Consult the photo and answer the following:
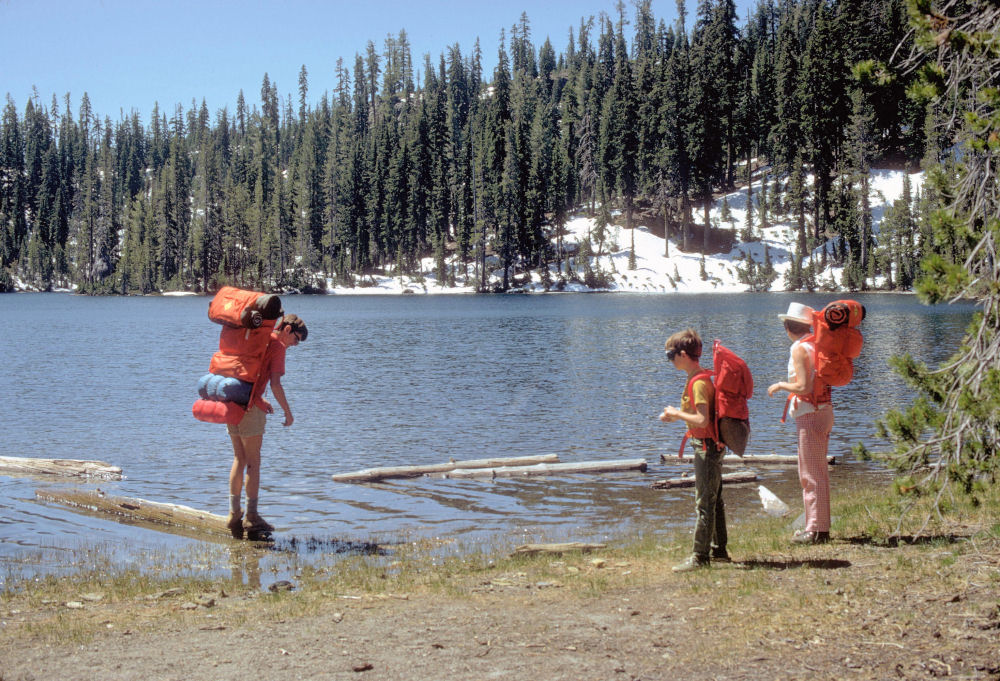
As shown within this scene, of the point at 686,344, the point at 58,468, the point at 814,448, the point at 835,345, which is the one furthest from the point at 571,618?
the point at 58,468

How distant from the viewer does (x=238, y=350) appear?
10305mm

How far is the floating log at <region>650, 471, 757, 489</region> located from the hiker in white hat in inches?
223

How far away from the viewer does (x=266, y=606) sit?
7.77 m

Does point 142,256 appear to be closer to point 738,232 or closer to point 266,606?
point 738,232

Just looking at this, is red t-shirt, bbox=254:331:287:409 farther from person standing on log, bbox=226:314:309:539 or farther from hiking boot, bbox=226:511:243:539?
hiking boot, bbox=226:511:243:539

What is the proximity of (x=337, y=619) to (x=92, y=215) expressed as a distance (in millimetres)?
155802

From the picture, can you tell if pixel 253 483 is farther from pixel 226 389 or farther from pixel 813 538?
pixel 813 538

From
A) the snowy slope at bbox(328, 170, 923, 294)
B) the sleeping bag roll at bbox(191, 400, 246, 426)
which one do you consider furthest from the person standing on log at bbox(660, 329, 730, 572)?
the snowy slope at bbox(328, 170, 923, 294)

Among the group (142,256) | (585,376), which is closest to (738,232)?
(585,376)

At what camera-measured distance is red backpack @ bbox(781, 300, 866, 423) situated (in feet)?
27.4

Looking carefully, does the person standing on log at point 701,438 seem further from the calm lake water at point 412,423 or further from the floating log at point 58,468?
the floating log at point 58,468

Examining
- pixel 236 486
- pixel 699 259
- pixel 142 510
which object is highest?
pixel 699 259

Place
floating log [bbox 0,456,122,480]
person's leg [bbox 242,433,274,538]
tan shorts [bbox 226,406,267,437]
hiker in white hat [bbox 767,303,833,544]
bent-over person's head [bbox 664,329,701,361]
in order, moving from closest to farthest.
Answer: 1. bent-over person's head [bbox 664,329,701,361]
2. hiker in white hat [bbox 767,303,833,544]
3. tan shorts [bbox 226,406,267,437]
4. person's leg [bbox 242,433,274,538]
5. floating log [bbox 0,456,122,480]

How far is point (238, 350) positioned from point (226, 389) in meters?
0.47
